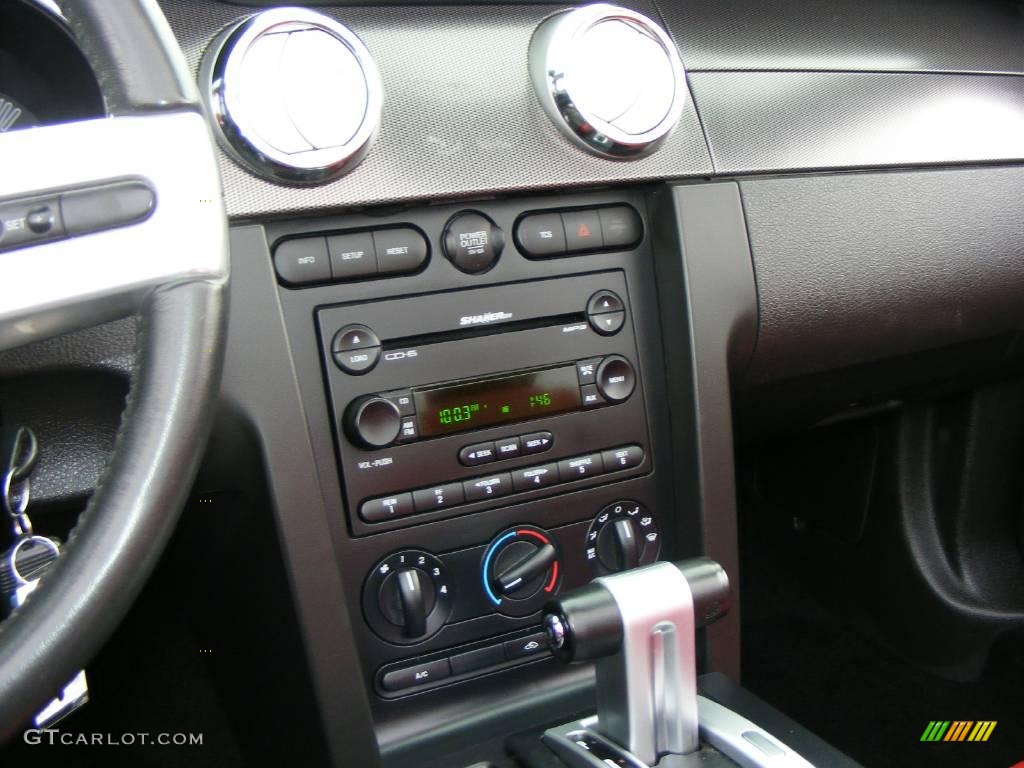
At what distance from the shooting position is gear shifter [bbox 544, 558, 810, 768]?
72 centimetres

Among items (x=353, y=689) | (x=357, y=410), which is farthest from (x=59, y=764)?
(x=357, y=410)

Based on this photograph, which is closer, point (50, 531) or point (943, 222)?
point (50, 531)

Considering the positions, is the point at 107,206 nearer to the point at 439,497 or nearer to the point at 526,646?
the point at 439,497

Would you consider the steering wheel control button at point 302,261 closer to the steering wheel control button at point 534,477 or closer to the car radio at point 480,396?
the car radio at point 480,396

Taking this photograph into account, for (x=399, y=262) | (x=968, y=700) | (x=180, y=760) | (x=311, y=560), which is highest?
(x=399, y=262)

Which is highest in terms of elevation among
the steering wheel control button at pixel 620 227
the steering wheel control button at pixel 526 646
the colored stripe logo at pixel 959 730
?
the steering wheel control button at pixel 620 227

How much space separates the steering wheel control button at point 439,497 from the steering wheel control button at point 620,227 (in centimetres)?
26

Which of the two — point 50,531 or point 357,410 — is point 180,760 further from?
point 357,410

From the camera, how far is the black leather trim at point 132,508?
1.60 feet

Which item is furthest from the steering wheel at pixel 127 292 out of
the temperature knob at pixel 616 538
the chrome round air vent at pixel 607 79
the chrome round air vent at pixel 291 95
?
the temperature knob at pixel 616 538

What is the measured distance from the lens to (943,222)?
111 cm

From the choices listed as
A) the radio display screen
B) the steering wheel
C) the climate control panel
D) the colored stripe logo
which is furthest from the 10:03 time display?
the colored stripe logo

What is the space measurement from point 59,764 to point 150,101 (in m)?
1.05

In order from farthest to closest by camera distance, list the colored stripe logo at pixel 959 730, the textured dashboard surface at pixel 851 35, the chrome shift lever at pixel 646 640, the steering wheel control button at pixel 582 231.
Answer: the colored stripe logo at pixel 959 730, the textured dashboard surface at pixel 851 35, the steering wheel control button at pixel 582 231, the chrome shift lever at pixel 646 640
